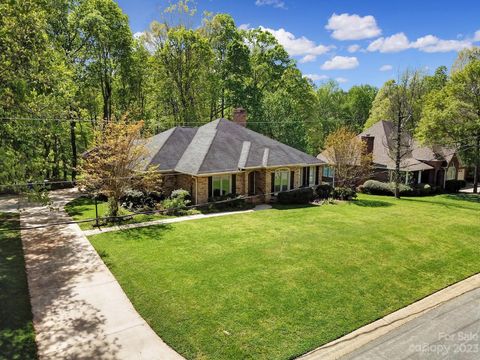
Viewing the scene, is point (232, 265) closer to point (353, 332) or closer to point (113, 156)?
point (353, 332)

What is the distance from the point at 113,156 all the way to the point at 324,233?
11.3 meters

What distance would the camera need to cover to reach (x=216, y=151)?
23703 millimetres

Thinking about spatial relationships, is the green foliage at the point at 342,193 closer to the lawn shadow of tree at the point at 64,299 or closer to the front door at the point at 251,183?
the front door at the point at 251,183

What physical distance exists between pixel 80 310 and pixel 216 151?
15.7 m

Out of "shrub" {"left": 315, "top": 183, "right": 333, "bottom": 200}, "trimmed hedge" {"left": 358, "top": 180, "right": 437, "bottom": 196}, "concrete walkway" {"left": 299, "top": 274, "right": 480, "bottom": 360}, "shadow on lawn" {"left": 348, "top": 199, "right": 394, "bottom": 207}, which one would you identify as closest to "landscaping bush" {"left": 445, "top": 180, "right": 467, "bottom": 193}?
"trimmed hedge" {"left": 358, "top": 180, "right": 437, "bottom": 196}

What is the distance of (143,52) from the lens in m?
38.9

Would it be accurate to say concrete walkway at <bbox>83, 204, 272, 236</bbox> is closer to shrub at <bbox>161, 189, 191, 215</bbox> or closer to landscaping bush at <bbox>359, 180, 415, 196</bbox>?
shrub at <bbox>161, 189, 191, 215</bbox>

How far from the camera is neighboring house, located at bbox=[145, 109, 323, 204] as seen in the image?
22.2m

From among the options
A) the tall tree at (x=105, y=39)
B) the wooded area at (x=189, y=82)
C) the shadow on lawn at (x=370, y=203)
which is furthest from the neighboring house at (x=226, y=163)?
the tall tree at (x=105, y=39)

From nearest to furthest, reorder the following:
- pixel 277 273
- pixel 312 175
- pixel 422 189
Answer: pixel 277 273, pixel 312 175, pixel 422 189

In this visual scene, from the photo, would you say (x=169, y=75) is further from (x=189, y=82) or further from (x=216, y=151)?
(x=216, y=151)

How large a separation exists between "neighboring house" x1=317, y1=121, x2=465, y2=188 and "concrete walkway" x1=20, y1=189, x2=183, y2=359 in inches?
960

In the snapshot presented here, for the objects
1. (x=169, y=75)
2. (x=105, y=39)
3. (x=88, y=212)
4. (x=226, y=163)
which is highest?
(x=105, y=39)

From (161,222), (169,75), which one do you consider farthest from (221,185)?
(169,75)
